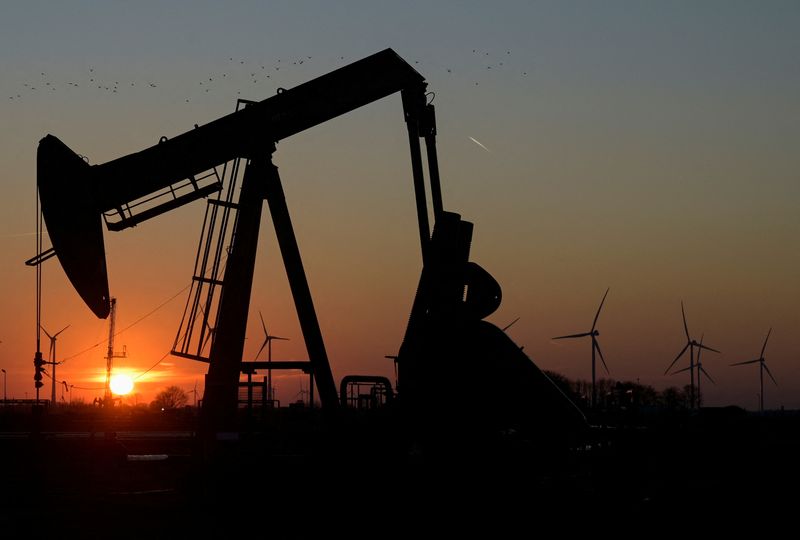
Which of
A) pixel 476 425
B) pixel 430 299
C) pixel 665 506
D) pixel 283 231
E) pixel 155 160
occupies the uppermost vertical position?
pixel 155 160

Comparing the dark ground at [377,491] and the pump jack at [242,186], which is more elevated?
the pump jack at [242,186]

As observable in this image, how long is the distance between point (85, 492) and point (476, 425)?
24.1ft

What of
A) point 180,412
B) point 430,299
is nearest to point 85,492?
point 430,299

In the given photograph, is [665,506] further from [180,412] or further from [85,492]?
[180,412]

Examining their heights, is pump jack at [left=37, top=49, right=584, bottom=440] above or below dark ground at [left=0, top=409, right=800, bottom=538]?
above

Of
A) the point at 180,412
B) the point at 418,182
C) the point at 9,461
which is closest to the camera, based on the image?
the point at 418,182

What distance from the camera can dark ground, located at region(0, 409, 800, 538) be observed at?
16.0 metres

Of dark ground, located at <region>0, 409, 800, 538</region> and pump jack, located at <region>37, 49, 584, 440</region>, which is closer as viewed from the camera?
dark ground, located at <region>0, 409, 800, 538</region>

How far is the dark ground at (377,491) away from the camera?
16.0 metres

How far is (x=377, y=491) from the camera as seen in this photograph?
1859cm

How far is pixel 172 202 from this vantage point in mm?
21969

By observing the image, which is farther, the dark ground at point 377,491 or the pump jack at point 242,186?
the pump jack at point 242,186

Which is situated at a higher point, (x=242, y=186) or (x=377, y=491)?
(x=242, y=186)

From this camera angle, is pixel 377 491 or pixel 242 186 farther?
pixel 242 186
